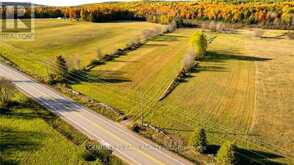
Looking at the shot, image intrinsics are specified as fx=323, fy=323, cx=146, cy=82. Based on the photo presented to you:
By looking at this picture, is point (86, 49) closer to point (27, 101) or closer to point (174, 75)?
point (174, 75)

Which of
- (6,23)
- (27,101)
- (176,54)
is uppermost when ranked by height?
(6,23)

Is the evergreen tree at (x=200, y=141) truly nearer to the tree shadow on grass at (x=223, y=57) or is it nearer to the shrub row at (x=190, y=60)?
the shrub row at (x=190, y=60)

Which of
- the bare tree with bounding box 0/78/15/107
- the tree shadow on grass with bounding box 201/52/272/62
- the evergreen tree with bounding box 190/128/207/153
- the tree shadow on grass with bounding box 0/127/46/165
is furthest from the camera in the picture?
the tree shadow on grass with bounding box 201/52/272/62

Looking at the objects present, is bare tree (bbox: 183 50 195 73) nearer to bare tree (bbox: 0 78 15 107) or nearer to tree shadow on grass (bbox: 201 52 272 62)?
tree shadow on grass (bbox: 201 52 272 62)

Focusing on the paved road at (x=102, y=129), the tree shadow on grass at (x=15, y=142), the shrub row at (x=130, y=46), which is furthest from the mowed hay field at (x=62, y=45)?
the tree shadow on grass at (x=15, y=142)

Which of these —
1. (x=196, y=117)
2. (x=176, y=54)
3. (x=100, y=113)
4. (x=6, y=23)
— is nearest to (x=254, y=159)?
(x=196, y=117)

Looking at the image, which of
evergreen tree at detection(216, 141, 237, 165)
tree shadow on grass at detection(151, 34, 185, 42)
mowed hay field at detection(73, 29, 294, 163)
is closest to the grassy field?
mowed hay field at detection(73, 29, 294, 163)
